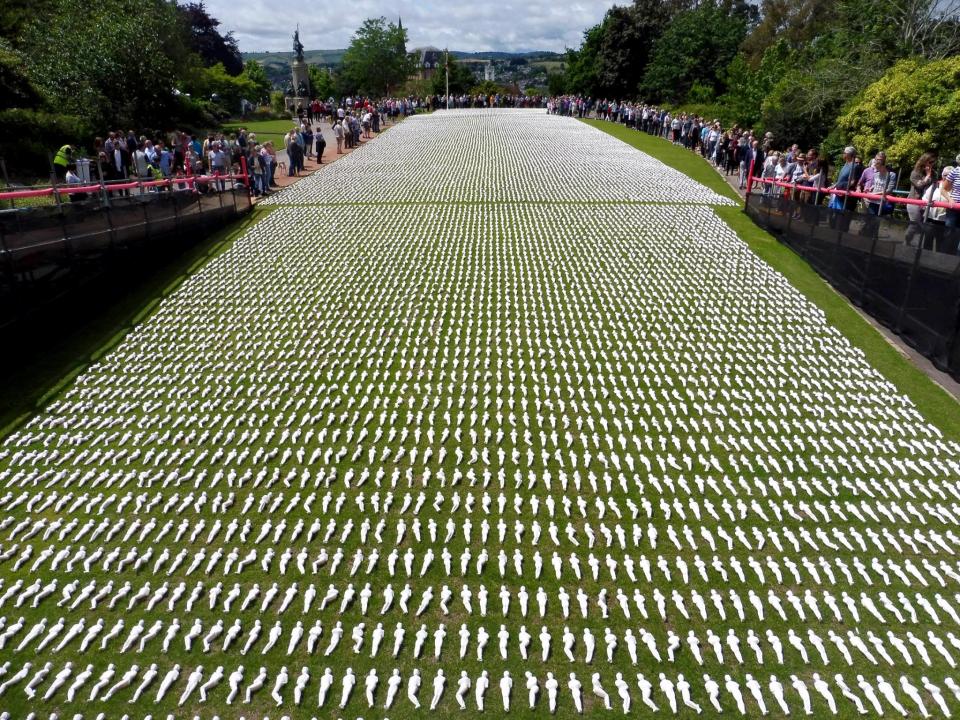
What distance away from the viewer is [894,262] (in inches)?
384

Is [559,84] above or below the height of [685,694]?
above

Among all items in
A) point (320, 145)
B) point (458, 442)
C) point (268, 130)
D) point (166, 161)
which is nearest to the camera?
point (458, 442)

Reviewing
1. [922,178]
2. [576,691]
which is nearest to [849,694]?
[576,691]

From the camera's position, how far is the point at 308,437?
7125mm

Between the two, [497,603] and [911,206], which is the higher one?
[911,206]

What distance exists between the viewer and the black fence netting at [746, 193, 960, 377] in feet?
27.6

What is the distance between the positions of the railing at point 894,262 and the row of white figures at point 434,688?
5.92 m

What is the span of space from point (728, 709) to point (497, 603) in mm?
1706

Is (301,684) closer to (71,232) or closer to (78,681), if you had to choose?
(78,681)

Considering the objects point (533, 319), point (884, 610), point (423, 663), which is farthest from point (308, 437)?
point (884, 610)

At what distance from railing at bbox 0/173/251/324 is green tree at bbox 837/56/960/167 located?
665 inches

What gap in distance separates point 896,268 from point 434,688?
928 cm

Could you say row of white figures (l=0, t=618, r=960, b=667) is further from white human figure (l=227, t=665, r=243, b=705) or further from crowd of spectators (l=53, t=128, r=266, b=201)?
crowd of spectators (l=53, t=128, r=266, b=201)

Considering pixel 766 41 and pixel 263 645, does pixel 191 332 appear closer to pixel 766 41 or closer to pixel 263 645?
pixel 263 645
